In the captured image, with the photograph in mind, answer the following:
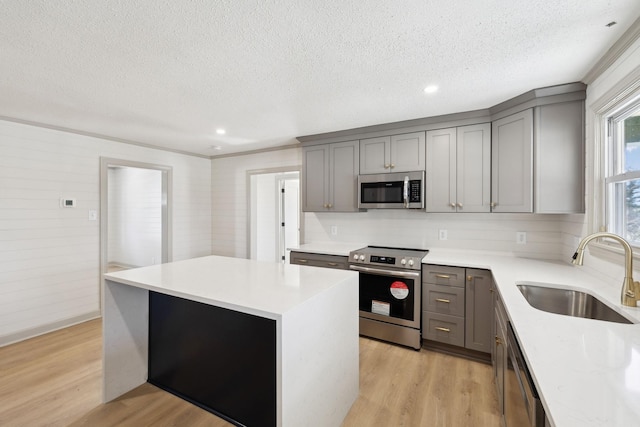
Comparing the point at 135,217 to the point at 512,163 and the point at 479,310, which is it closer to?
the point at 479,310

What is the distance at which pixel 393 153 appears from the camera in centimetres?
331

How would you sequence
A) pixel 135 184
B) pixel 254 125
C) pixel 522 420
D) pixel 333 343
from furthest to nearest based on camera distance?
pixel 135 184 → pixel 254 125 → pixel 333 343 → pixel 522 420

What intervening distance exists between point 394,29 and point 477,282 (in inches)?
85.1

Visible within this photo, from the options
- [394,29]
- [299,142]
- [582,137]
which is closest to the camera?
[394,29]

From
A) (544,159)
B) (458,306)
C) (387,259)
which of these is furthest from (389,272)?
(544,159)

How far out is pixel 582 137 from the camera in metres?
2.30

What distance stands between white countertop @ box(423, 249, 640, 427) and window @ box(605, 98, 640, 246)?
0.49 m

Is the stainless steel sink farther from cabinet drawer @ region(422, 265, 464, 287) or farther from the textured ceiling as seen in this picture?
the textured ceiling

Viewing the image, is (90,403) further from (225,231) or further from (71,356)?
(225,231)

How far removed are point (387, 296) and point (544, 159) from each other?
1.85 m

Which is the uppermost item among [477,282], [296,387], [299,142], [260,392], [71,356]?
[299,142]

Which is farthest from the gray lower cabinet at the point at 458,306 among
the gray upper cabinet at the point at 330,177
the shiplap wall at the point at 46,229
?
the shiplap wall at the point at 46,229

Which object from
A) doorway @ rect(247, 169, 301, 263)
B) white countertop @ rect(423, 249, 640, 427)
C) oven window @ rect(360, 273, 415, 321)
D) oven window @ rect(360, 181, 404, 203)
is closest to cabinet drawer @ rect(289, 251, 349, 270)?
A: oven window @ rect(360, 273, 415, 321)

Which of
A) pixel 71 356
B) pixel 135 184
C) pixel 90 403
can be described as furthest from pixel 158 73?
pixel 135 184
